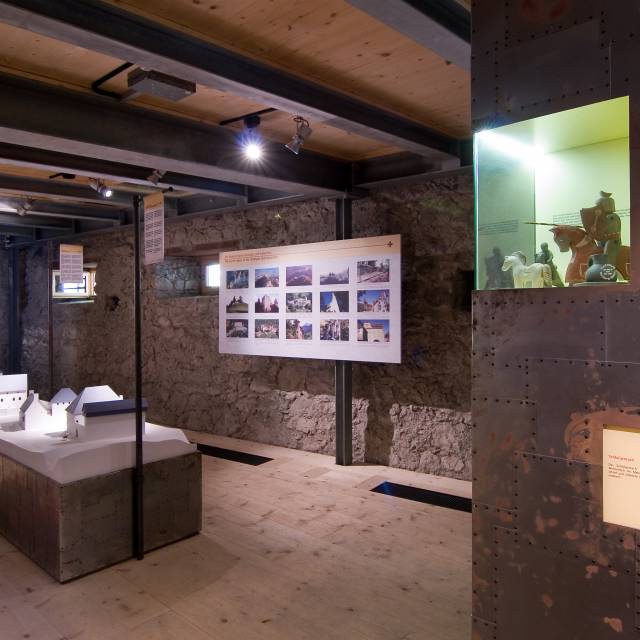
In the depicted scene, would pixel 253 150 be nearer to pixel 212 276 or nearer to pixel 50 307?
pixel 212 276

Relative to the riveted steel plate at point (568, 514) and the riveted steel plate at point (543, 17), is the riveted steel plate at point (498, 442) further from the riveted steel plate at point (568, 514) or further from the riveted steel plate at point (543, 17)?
the riveted steel plate at point (543, 17)

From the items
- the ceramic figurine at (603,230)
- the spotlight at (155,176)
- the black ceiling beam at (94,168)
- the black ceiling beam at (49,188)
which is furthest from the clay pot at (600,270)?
the black ceiling beam at (49,188)

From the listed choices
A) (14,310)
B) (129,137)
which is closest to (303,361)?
(129,137)

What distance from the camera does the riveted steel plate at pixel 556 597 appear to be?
1.75 meters

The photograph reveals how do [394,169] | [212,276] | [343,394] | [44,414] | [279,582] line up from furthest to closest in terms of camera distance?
[212,276] → [343,394] → [394,169] → [44,414] → [279,582]

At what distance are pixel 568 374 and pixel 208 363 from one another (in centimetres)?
515

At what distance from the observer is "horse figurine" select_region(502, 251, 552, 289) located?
77.2 inches

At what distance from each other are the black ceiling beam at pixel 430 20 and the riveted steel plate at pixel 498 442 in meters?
1.49

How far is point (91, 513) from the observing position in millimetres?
3080

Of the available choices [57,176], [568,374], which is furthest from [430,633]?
[57,176]

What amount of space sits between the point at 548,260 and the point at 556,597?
1127 millimetres

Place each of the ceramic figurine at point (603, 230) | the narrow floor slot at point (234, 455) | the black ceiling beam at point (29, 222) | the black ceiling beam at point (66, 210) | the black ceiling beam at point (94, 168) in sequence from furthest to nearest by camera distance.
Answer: the black ceiling beam at point (29, 222)
the black ceiling beam at point (66, 210)
the narrow floor slot at point (234, 455)
the black ceiling beam at point (94, 168)
the ceramic figurine at point (603, 230)

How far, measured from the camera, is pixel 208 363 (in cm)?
654

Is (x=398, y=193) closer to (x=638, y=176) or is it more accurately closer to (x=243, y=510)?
(x=243, y=510)
